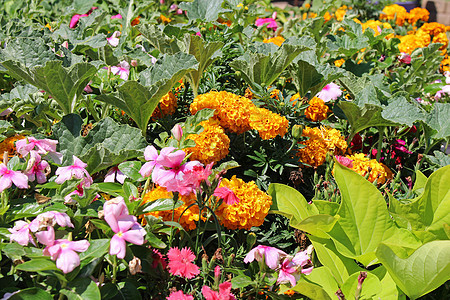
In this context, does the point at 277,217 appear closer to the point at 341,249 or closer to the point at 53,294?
the point at 341,249

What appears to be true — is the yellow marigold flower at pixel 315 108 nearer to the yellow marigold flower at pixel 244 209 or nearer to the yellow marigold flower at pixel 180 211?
the yellow marigold flower at pixel 244 209

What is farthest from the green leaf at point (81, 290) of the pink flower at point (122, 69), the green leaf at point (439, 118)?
the green leaf at point (439, 118)

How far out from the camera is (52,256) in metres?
1.12

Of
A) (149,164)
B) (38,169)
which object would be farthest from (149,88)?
(38,169)

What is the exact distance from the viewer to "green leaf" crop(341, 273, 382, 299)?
4.80 feet

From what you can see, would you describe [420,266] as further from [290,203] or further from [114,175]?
[114,175]

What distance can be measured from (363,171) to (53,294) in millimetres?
1339

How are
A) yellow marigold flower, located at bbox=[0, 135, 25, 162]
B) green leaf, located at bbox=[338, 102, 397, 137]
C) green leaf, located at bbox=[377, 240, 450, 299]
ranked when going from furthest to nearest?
green leaf, located at bbox=[338, 102, 397, 137]
yellow marigold flower, located at bbox=[0, 135, 25, 162]
green leaf, located at bbox=[377, 240, 450, 299]

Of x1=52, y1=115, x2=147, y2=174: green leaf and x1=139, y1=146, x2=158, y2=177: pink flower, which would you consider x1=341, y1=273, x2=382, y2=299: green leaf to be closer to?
x1=139, y1=146, x2=158, y2=177: pink flower

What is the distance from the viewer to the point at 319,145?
6.59ft

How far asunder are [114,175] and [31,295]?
0.60 m

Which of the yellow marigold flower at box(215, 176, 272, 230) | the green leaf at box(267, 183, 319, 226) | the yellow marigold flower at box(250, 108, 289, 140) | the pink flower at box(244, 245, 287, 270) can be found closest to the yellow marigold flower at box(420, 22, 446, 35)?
the yellow marigold flower at box(250, 108, 289, 140)

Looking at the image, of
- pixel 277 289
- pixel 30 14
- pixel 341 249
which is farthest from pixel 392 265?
pixel 30 14

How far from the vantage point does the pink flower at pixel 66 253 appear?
1.10 meters
